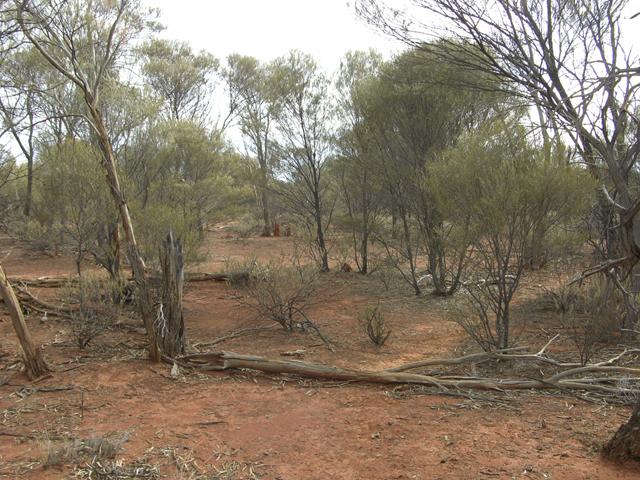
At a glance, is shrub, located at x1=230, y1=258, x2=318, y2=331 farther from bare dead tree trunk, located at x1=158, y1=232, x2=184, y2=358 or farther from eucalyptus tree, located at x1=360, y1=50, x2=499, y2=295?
eucalyptus tree, located at x1=360, y1=50, x2=499, y2=295

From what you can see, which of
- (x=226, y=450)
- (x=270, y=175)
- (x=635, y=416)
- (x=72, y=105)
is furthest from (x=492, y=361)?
(x=72, y=105)

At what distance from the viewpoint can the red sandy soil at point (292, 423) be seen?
3.77 m

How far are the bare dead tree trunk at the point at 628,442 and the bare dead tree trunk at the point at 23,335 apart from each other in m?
5.49

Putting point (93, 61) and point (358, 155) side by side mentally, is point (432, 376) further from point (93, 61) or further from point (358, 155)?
point (358, 155)

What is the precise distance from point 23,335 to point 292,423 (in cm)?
309

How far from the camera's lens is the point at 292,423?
471 cm

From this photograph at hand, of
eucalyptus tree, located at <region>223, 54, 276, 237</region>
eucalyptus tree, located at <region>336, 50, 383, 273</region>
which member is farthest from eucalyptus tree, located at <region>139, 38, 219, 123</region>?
eucalyptus tree, located at <region>336, 50, 383, 273</region>

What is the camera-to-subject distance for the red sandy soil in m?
3.77

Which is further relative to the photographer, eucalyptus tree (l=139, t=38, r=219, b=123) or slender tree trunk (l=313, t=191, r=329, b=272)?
eucalyptus tree (l=139, t=38, r=219, b=123)

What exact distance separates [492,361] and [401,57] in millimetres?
7528

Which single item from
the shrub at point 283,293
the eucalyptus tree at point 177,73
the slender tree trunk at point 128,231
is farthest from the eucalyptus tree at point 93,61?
the eucalyptus tree at point 177,73

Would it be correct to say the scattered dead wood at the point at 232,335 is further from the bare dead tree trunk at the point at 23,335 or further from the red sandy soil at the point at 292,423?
the bare dead tree trunk at the point at 23,335

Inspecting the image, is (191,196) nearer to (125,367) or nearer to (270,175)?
(270,175)

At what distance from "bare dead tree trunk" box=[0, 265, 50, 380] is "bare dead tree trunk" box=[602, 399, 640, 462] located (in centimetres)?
549
